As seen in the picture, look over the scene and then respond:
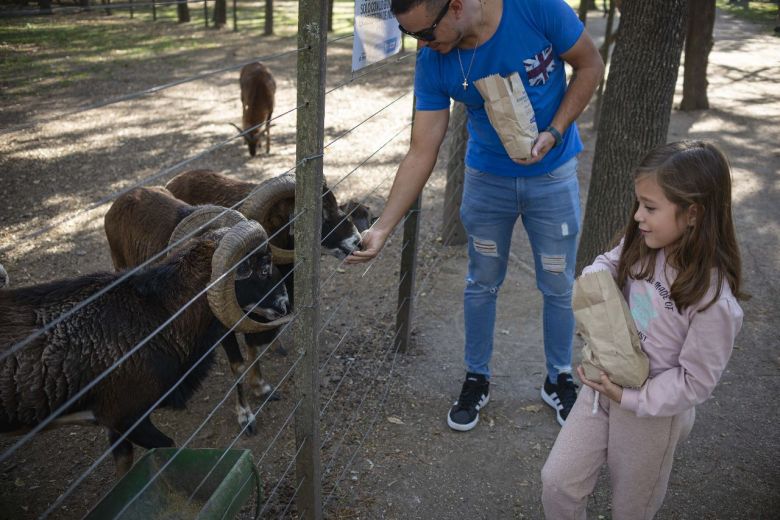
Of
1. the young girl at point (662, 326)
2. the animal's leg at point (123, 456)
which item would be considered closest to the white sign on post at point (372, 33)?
the young girl at point (662, 326)

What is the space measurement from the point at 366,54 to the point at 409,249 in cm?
166

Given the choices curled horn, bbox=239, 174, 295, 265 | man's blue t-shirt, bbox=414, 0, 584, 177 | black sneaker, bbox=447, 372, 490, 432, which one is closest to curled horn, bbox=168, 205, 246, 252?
curled horn, bbox=239, 174, 295, 265

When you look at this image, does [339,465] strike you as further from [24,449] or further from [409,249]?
[24,449]

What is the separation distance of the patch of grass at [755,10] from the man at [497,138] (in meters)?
23.4

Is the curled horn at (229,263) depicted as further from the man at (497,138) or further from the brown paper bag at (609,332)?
the brown paper bag at (609,332)

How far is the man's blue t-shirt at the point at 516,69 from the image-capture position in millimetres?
3107

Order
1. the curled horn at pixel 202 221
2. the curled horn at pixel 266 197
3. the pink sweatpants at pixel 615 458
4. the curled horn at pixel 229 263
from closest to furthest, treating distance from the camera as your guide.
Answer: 1. the pink sweatpants at pixel 615 458
2. the curled horn at pixel 229 263
3. the curled horn at pixel 202 221
4. the curled horn at pixel 266 197

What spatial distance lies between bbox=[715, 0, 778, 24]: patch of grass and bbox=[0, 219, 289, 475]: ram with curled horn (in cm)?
2455

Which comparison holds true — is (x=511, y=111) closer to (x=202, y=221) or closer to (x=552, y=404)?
(x=552, y=404)

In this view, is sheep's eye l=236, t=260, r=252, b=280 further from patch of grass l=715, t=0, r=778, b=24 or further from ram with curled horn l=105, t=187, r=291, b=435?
patch of grass l=715, t=0, r=778, b=24

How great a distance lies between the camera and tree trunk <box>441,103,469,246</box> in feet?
20.4

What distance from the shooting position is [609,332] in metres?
2.37

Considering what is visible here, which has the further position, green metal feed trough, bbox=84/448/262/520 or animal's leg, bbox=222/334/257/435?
animal's leg, bbox=222/334/257/435

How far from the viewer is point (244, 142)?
34.1 feet
